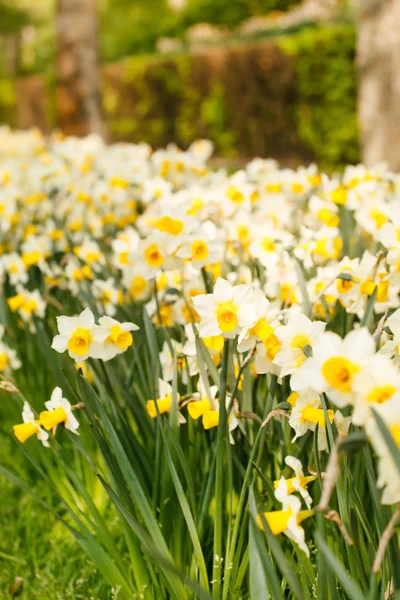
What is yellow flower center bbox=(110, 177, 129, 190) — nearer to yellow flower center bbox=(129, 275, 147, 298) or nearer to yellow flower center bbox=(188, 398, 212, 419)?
yellow flower center bbox=(129, 275, 147, 298)

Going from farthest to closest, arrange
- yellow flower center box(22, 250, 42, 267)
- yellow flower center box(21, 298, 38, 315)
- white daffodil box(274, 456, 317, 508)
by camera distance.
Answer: yellow flower center box(22, 250, 42, 267) → yellow flower center box(21, 298, 38, 315) → white daffodil box(274, 456, 317, 508)

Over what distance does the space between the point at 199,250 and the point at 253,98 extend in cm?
872

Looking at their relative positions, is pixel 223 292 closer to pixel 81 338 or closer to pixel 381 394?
pixel 81 338

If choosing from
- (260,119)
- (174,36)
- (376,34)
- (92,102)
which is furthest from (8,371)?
(174,36)

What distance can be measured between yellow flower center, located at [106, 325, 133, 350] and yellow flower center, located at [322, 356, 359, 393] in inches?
22.7

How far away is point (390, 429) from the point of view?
2.72ft

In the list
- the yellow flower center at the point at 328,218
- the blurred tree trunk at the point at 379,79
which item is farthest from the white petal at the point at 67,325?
the blurred tree trunk at the point at 379,79

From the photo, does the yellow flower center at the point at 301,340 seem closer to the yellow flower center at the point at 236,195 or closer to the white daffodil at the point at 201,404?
the white daffodil at the point at 201,404

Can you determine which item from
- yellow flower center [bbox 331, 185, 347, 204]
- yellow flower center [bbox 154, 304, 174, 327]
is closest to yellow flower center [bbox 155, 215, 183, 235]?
yellow flower center [bbox 154, 304, 174, 327]

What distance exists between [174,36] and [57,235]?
19585 millimetres

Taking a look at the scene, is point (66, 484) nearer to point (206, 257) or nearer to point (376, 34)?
point (206, 257)

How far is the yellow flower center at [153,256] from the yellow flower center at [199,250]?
0.29 feet

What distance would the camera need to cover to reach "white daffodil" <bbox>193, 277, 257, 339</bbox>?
1237 millimetres

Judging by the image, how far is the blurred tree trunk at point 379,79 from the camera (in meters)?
3.71
